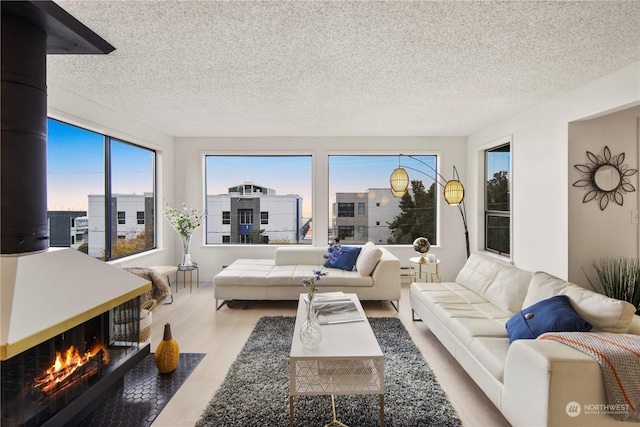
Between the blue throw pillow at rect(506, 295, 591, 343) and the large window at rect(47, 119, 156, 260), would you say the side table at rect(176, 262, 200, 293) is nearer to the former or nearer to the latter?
the large window at rect(47, 119, 156, 260)

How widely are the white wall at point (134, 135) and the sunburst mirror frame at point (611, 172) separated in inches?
206

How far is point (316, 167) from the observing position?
17.9ft

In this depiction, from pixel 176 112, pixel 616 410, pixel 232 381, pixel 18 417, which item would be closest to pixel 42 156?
pixel 18 417

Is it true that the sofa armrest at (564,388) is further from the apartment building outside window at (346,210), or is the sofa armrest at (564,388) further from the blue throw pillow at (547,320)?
the apartment building outside window at (346,210)

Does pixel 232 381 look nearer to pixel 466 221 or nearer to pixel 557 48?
pixel 557 48

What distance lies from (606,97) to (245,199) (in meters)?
4.92

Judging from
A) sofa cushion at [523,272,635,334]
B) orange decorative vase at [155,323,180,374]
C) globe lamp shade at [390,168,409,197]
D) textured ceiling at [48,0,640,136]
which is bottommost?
orange decorative vase at [155,323,180,374]

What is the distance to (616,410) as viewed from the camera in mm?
1500

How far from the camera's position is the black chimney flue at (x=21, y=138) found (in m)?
1.70

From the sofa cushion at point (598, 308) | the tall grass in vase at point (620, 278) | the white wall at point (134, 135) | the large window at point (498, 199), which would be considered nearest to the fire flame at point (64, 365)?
the white wall at point (134, 135)

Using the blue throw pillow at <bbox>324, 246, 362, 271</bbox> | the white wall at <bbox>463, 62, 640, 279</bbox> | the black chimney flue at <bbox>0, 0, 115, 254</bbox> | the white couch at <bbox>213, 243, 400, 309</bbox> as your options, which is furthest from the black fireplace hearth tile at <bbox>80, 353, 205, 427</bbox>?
the white wall at <bbox>463, 62, 640, 279</bbox>

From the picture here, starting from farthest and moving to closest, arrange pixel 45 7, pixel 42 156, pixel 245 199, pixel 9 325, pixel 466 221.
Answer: pixel 245 199 < pixel 466 221 < pixel 42 156 < pixel 45 7 < pixel 9 325

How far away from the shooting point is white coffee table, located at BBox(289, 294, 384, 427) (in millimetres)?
1871

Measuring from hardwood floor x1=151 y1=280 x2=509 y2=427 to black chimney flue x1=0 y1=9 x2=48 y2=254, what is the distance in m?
1.39
